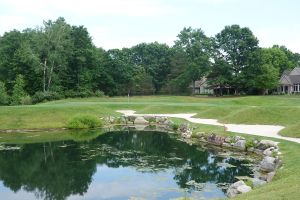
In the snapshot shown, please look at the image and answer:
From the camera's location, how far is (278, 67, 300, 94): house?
82375 millimetres

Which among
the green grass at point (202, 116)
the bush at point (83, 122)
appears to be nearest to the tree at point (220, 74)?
the green grass at point (202, 116)

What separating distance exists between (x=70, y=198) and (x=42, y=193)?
1429mm

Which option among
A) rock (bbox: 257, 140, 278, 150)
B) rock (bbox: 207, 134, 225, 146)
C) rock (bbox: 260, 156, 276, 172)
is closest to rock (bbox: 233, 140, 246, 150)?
rock (bbox: 257, 140, 278, 150)

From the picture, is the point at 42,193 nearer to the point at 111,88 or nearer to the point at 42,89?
the point at 42,89

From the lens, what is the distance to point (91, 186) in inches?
658

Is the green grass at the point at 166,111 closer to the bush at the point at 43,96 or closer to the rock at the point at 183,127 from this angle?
the rock at the point at 183,127

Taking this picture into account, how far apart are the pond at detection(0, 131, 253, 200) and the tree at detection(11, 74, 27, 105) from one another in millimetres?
40225

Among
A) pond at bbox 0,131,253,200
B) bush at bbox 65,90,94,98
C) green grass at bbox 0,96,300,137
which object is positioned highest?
bush at bbox 65,90,94,98

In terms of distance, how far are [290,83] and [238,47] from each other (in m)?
16.5

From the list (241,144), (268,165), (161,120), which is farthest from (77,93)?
(268,165)

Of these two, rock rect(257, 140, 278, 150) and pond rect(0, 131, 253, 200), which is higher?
rock rect(257, 140, 278, 150)

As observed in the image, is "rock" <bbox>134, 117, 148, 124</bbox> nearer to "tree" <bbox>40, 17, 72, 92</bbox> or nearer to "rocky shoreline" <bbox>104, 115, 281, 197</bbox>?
"rocky shoreline" <bbox>104, 115, 281, 197</bbox>

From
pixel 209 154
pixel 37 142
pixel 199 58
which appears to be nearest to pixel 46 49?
pixel 199 58

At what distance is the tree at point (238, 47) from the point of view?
74.5 meters
